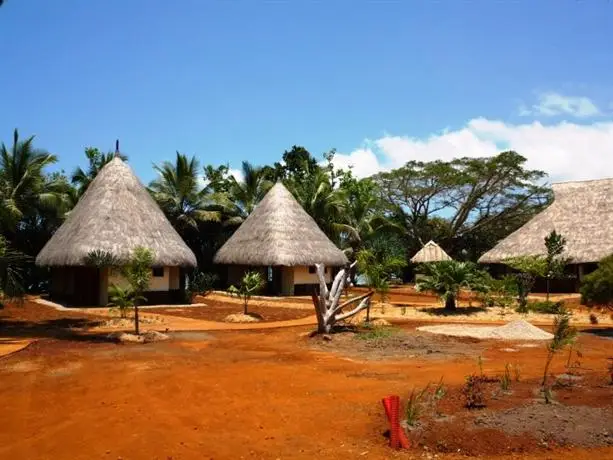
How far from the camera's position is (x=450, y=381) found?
26.0 feet

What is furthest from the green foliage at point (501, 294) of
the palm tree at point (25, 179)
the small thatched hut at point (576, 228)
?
the palm tree at point (25, 179)

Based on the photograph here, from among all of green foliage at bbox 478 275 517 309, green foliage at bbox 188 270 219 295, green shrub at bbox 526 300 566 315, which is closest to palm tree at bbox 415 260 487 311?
green foliage at bbox 478 275 517 309

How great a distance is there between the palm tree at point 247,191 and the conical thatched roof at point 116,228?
8805 mm

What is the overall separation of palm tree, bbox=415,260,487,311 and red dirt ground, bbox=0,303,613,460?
666 cm

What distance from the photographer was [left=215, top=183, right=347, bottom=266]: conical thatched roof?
965 inches

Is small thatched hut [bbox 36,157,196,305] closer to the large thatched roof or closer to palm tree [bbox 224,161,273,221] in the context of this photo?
palm tree [bbox 224,161,273,221]

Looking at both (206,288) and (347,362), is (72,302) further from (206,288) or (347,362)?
(347,362)

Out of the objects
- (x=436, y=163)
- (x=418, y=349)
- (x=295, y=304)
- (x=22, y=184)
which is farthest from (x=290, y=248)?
(x=436, y=163)

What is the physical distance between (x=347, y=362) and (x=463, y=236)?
3202 cm

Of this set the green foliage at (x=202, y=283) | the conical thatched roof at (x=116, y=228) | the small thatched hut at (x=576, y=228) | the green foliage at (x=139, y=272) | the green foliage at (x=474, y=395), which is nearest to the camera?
the green foliage at (x=474, y=395)

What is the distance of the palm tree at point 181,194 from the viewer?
92.3 feet

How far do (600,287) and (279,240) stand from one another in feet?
46.3

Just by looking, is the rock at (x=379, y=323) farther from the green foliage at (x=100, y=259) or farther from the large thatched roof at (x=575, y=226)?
the large thatched roof at (x=575, y=226)

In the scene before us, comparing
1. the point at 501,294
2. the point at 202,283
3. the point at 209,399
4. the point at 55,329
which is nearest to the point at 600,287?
the point at 501,294
